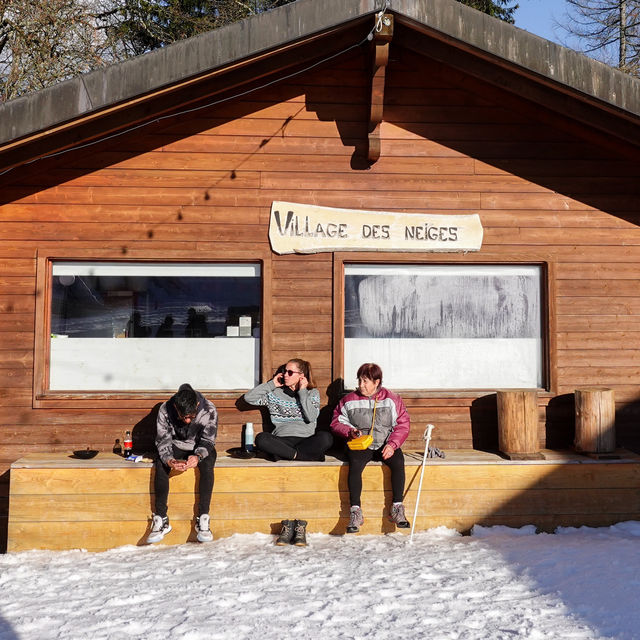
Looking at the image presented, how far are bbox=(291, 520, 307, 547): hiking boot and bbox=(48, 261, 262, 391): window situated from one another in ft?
4.53

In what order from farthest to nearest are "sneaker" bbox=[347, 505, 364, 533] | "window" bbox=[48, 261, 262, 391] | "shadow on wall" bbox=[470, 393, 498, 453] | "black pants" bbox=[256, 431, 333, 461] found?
"shadow on wall" bbox=[470, 393, 498, 453], "window" bbox=[48, 261, 262, 391], "black pants" bbox=[256, 431, 333, 461], "sneaker" bbox=[347, 505, 364, 533]

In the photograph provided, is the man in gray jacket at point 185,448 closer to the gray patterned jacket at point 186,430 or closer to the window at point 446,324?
the gray patterned jacket at point 186,430

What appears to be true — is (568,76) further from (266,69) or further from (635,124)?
(266,69)

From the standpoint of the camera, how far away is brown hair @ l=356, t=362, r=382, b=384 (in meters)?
5.56

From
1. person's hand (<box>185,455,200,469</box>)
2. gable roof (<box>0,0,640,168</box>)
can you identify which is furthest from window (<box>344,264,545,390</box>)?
gable roof (<box>0,0,640,168</box>)

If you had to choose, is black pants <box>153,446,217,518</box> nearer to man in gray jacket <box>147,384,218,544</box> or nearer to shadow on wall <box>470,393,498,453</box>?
man in gray jacket <box>147,384,218,544</box>

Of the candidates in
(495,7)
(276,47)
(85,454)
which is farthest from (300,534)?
(495,7)

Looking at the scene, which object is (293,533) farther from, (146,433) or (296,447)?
(146,433)

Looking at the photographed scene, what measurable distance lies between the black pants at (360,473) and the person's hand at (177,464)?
4.31ft

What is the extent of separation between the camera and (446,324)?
20.2 ft

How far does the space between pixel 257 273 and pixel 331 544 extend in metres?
2.46

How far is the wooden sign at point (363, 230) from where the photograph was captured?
6.01 metres

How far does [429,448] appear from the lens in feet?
19.0

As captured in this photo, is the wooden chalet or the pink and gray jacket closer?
the pink and gray jacket
